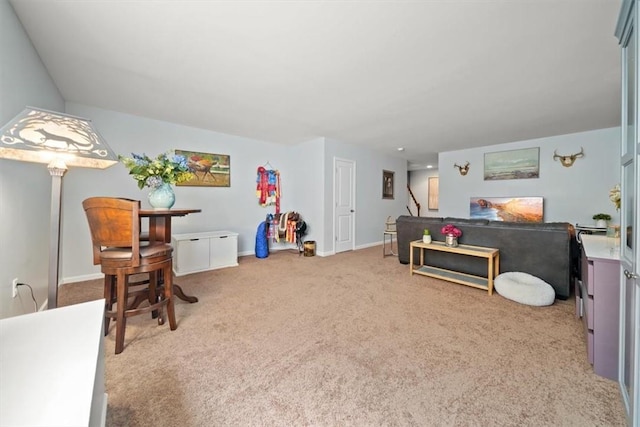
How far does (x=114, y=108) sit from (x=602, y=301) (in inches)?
205

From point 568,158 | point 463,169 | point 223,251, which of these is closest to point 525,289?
point 568,158

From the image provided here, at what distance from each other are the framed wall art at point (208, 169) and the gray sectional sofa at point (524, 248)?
11.7ft

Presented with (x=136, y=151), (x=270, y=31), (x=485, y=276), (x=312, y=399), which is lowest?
(x=312, y=399)

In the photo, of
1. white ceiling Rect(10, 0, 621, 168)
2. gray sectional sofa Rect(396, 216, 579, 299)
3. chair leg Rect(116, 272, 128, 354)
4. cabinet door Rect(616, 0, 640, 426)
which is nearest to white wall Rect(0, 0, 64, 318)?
white ceiling Rect(10, 0, 621, 168)

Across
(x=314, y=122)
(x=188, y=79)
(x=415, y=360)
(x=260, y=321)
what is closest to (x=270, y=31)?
(x=188, y=79)

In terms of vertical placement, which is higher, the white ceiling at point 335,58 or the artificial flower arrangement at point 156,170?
the white ceiling at point 335,58

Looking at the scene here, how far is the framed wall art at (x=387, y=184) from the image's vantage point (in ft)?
Result: 19.7

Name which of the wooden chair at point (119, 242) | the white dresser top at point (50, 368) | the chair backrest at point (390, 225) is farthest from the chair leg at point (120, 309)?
the chair backrest at point (390, 225)

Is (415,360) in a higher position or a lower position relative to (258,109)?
lower

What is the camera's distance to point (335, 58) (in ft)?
6.77

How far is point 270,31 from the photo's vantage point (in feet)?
5.70

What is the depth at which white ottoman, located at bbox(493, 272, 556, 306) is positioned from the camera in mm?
2336

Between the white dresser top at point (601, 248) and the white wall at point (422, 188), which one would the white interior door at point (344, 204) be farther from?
the white wall at point (422, 188)

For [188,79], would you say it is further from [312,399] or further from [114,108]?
[312,399]
